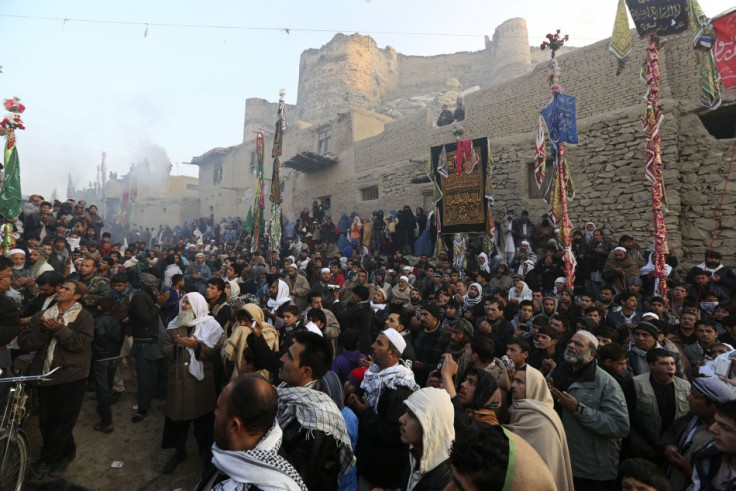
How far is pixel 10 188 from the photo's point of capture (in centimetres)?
655

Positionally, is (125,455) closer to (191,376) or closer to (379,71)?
(191,376)

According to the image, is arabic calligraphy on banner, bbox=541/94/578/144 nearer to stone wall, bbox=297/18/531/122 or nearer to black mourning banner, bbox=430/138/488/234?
black mourning banner, bbox=430/138/488/234

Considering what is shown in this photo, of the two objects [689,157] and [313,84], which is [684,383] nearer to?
[689,157]

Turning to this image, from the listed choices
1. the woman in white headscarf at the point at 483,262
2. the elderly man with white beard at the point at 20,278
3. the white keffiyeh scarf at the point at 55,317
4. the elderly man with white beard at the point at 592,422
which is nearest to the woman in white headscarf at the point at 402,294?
the woman in white headscarf at the point at 483,262

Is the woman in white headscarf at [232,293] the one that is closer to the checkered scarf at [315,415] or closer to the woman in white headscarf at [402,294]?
the woman in white headscarf at [402,294]

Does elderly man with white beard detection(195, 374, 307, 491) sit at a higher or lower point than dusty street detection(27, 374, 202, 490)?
higher

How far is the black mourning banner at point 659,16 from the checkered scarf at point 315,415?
8.30 meters

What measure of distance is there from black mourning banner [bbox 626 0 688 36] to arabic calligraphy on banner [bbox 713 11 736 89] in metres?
0.52

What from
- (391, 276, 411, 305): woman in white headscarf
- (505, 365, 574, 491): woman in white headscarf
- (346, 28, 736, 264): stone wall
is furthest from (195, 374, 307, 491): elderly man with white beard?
(346, 28, 736, 264): stone wall

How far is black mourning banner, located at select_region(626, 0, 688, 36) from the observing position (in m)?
6.52

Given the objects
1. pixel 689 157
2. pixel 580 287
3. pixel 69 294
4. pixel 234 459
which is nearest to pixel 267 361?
pixel 234 459

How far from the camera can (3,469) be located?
3.07 metres

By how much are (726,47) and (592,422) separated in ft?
22.7

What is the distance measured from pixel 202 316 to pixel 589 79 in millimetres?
11513
